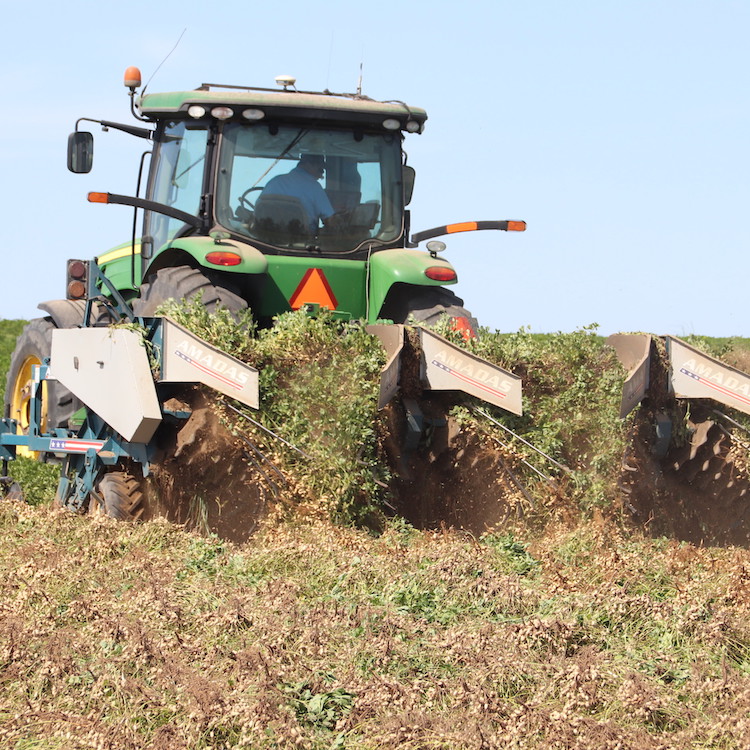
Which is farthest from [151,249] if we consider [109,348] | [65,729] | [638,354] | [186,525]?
[65,729]

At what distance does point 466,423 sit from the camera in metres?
6.13

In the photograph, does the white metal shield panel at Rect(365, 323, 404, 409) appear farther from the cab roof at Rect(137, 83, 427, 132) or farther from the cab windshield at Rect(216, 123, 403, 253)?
the cab roof at Rect(137, 83, 427, 132)

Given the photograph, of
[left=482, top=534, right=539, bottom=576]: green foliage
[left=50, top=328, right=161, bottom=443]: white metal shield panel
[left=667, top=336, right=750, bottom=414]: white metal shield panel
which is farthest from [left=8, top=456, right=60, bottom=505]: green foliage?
[left=667, top=336, right=750, bottom=414]: white metal shield panel

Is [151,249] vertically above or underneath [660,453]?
above

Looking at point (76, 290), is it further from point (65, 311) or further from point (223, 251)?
point (223, 251)

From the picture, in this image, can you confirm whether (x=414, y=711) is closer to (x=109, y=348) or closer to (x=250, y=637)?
(x=250, y=637)

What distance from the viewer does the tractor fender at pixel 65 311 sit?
27.6ft

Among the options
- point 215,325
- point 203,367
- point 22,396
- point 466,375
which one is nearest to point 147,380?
point 203,367

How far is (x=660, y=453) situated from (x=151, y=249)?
11.8 ft

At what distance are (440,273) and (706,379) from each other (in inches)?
64.1

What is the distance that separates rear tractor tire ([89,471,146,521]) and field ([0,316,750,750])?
0.21 metres

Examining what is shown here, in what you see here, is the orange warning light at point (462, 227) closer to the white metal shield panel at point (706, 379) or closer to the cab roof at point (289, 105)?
the cab roof at point (289, 105)

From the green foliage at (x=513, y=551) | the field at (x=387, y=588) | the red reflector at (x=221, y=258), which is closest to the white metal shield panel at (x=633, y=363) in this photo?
the field at (x=387, y=588)

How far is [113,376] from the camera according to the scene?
6.25m
